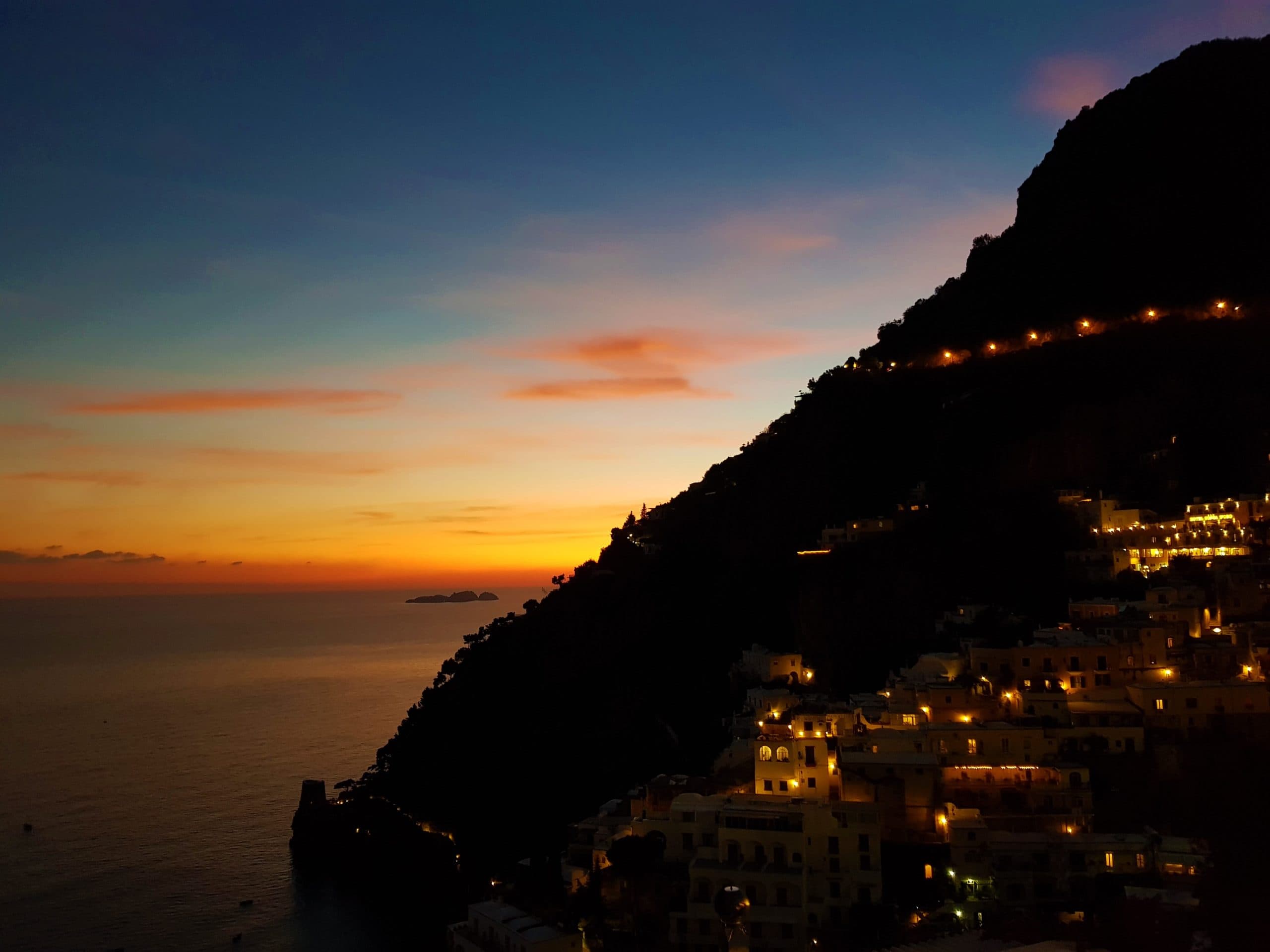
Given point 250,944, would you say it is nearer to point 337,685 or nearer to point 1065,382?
point 1065,382

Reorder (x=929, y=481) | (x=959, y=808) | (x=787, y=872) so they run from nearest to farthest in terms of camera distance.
→ 1. (x=787, y=872)
2. (x=959, y=808)
3. (x=929, y=481)

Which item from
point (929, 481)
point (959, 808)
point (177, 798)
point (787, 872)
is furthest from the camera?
point (177, 798)

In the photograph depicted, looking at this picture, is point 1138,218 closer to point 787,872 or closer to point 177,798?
point 787,872

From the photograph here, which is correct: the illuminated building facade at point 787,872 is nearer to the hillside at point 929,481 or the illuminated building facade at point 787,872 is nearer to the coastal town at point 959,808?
the coastal town at point 959,808

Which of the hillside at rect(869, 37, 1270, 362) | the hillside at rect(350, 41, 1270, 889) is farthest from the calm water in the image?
the hillside at rect(869, 37, 1270, 362)

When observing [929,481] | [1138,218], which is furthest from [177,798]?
[1138,218]

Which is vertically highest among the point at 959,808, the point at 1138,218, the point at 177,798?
the point at 1138,218

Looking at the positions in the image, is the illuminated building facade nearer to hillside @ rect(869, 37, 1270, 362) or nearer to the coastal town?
the coastal town
